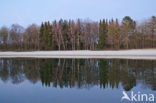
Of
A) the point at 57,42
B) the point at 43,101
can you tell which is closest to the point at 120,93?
the point at 43,101

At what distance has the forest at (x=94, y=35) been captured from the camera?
42.2 metres

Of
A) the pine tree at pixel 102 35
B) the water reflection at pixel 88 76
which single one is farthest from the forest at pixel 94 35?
the water reflection at pixel 88 76

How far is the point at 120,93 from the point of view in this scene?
19.6 ft

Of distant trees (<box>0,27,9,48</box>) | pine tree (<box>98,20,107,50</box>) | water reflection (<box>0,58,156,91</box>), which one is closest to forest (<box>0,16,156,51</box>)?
pine tree (<box>98,20,107,50</box>)

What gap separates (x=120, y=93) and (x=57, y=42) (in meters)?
40.6

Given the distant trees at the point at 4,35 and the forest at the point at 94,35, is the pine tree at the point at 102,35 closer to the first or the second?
the forest at the point at 94,35

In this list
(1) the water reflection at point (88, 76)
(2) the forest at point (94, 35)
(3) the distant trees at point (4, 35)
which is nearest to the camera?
(1) the water reflection at point (88, 76)

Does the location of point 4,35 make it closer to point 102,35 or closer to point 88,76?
point 102,35

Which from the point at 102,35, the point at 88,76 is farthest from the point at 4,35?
the point at 88,76

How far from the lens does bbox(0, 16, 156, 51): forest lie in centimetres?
4225

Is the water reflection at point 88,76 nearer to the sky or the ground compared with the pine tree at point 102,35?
nearer to the ground

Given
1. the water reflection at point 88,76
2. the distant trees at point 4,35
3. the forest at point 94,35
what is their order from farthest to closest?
the distant trees at point 4,35 < the forest at point 94,35 < the water reflection at point 88,76

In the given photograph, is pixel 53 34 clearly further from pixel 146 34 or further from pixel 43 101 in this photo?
pixel 43 101

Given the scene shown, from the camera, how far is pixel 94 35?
44.8m
